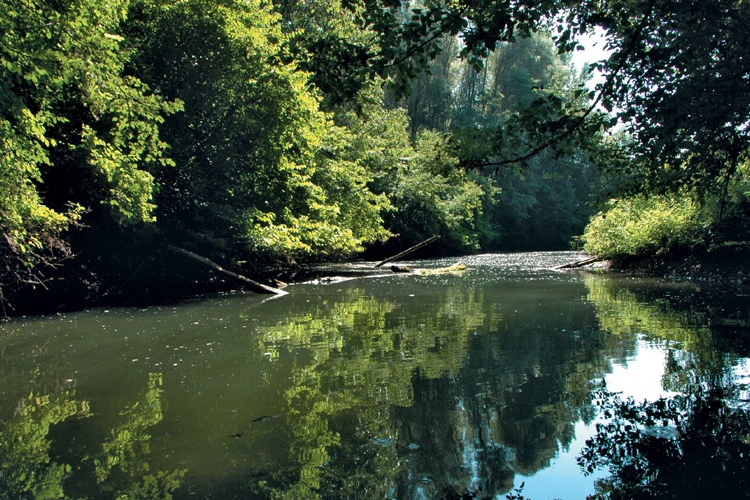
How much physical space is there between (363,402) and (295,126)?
48.2 ft

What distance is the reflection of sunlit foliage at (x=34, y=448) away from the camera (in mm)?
4082

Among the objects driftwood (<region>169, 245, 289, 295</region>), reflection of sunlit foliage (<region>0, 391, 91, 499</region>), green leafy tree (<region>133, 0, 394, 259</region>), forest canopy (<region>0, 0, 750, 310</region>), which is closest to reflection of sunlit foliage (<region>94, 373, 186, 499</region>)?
reflection of sunlit foliage (<region>0, 391, 91, 499</region>)

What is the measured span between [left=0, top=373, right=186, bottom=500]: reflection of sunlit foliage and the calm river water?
20 mm

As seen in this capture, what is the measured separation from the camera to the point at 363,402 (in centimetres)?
586

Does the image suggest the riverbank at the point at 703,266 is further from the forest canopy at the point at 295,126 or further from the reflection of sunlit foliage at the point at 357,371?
the reflection of sunlit foliage at the point at 357,371

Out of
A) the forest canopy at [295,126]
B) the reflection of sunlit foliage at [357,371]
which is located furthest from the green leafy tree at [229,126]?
the reflection of sunlit foliage at [357,371]

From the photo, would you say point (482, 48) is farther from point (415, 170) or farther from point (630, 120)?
point (415, 170)

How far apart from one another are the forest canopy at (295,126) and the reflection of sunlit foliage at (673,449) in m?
2.65

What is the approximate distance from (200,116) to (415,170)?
19.3 meters

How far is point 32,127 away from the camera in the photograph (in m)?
9.83

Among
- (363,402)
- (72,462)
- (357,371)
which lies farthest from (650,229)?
(72,462)

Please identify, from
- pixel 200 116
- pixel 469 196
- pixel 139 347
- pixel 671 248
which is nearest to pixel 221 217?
pixel 200 116

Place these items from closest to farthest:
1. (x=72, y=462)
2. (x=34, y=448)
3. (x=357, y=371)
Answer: (x=72, y=462) < (x=34, y=448) < (x=357, y=371)

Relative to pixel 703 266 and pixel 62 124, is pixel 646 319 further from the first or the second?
pixel 62 124
